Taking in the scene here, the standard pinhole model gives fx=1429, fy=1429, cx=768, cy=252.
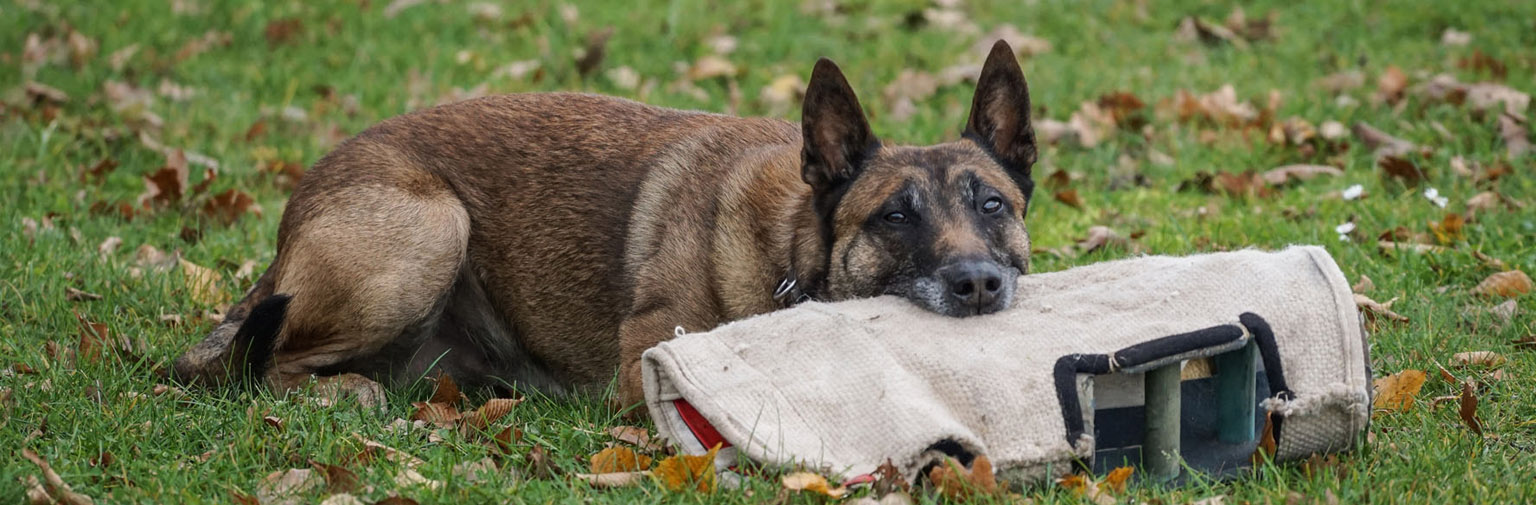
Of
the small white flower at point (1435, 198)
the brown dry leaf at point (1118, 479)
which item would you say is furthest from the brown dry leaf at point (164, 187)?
the small white flower at point (1435, 198)

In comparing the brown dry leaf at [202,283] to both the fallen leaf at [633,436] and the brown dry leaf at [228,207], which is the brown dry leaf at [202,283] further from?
the fallen leaf at [633,436]

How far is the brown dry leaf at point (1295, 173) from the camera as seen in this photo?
6836 mm

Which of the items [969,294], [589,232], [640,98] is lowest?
[640,98]

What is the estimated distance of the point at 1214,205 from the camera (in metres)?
6.58

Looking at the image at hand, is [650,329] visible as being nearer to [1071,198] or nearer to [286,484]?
[286,484]

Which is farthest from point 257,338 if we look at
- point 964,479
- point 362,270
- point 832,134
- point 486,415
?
point 964,479

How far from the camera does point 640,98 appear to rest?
8664 millimetres

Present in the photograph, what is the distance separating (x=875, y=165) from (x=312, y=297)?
1.92 metres

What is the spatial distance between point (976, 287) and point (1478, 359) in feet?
6.09

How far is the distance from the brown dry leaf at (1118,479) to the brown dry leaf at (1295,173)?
3.75 metres

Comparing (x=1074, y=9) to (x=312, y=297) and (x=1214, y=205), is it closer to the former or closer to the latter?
(x=1214, y=205)

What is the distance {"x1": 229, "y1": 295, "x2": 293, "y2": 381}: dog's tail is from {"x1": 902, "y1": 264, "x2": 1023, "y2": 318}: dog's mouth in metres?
2.05

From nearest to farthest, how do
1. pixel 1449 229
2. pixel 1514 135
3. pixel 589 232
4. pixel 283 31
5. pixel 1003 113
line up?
pixel 1003 113, pixel 589 232, pixel 1449 229, pixel 1514 135, pixel 283 31

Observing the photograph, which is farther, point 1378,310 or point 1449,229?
point 1449,229
